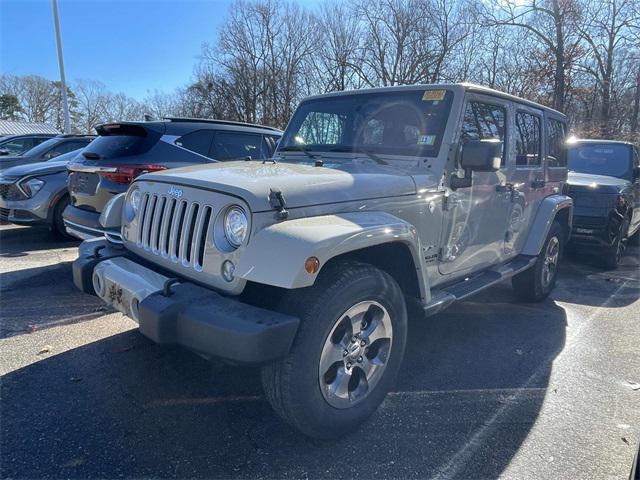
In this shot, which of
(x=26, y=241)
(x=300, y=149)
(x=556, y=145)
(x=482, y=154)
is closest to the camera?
(x=482, y=154)

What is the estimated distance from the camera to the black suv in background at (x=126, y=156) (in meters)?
5.17

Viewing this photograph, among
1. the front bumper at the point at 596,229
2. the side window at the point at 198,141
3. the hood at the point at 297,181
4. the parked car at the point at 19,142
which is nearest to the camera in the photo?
the hood at the point at 297,181

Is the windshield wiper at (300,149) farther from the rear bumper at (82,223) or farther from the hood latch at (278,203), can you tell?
the rear bumper at (82,223)

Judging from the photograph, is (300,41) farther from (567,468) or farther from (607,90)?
(567,468)

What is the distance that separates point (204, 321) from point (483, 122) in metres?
2.80

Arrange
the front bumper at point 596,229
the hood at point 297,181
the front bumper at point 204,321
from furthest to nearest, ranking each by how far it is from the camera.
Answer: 1. the front bumper at point 596,229
2. the hood at point 297,181
3. the front bumper at point 204,321

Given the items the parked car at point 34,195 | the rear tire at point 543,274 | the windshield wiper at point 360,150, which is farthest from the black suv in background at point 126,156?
the rear tire at point 543,274

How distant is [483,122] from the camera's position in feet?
12.2

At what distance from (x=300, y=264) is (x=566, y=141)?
188 inches

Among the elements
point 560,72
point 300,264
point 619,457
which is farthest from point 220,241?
point 560,72

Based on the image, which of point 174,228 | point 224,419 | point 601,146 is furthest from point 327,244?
point 601,146

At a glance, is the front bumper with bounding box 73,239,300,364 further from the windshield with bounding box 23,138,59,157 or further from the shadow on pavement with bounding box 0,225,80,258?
the windshield with bounding box 23,138,59,157

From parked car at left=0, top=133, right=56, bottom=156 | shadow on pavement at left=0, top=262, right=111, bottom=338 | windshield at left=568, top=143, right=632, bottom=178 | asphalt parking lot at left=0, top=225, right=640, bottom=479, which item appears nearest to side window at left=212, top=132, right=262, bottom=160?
shadow on pavement at left=0, top=262, right=111, bottom=338

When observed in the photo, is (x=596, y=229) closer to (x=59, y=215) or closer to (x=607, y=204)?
(x=607, y=204)
